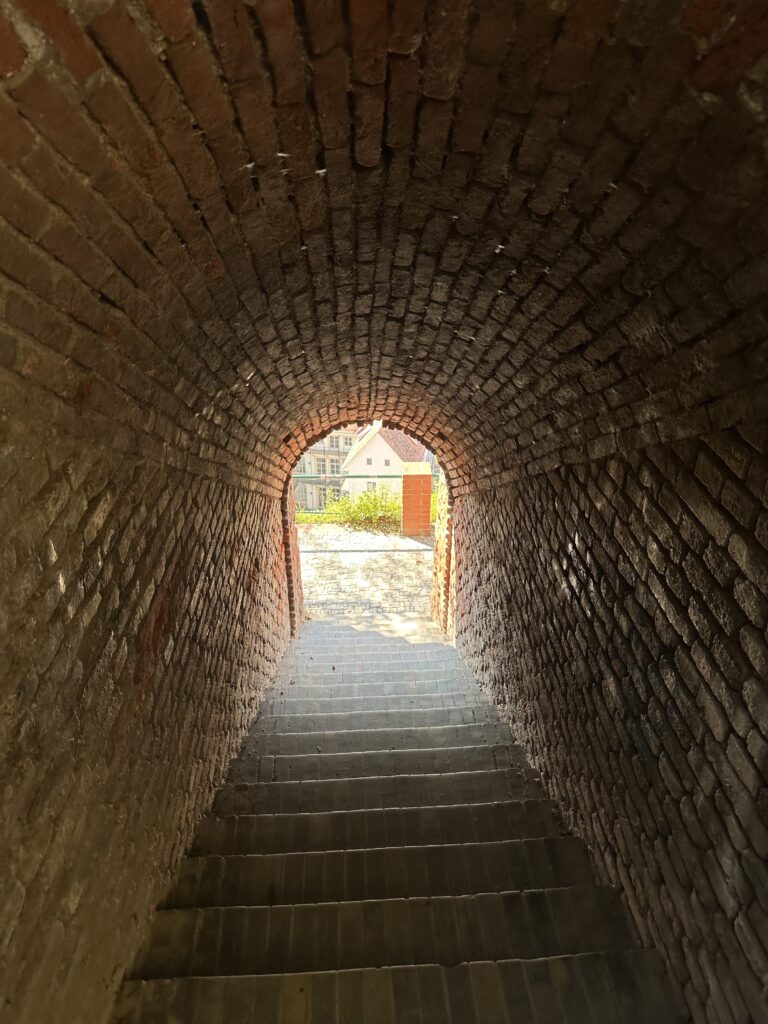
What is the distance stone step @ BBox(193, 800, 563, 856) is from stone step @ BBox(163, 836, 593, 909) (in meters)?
0.20

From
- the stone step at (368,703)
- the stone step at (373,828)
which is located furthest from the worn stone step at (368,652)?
the stone step at (373,828)

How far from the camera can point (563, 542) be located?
372 centimetres

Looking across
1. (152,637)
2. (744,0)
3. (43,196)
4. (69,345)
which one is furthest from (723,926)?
(43,196)

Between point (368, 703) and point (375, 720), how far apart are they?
49 cm

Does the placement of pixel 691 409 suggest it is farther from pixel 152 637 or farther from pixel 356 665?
pixel 356 665

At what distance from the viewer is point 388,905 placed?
3.16m

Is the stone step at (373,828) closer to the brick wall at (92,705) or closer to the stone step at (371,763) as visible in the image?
the brick wall at (92,705)

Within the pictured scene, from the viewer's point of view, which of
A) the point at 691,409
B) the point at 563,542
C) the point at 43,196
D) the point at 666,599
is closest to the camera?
the point at 43,196

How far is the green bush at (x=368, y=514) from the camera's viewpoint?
58.4 feet

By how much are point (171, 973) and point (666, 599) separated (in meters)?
2.97

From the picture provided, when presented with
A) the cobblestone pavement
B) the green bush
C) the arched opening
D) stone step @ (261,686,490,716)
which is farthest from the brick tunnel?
the green bush

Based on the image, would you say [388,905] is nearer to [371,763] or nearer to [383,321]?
[371,763]

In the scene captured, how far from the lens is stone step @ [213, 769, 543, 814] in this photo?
4133mm

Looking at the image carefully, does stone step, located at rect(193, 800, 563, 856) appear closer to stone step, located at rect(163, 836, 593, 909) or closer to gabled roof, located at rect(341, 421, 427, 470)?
stone step, located at rect(163, 836, 593, 909)
